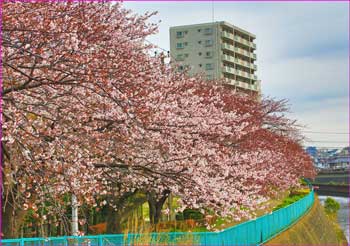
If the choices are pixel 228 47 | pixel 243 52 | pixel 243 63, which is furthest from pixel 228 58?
pixel 243 52

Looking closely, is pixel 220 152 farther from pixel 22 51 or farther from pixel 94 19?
pixel 22 51

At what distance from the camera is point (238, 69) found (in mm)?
69812

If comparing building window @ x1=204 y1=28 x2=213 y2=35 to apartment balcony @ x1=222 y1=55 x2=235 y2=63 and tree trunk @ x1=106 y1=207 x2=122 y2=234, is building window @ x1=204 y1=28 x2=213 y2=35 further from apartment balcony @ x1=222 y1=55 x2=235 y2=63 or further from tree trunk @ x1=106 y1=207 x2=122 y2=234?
tree trunk @ x1=106 y1=207 x2=122 y2=234

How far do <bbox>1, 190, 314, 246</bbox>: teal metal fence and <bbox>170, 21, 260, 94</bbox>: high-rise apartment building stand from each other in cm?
4690

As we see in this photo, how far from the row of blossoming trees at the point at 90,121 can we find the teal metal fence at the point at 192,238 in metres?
0.68

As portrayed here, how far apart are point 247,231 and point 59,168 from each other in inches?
342

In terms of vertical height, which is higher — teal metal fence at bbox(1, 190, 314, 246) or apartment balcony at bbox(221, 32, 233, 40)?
apartment balcony at bbox(221, 32, 233, 40)

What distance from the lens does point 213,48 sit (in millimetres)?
67438

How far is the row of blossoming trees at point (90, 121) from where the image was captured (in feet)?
27.3

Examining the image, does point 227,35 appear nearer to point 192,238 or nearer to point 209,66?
point 209,66

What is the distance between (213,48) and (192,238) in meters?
57.0

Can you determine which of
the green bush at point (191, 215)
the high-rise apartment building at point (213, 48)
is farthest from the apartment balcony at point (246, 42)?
the green bush at point (191, 215)

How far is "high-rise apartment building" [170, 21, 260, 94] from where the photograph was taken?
67062 mm

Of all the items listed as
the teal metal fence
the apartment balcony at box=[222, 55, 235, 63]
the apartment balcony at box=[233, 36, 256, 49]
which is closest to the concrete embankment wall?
the teal metal fence
